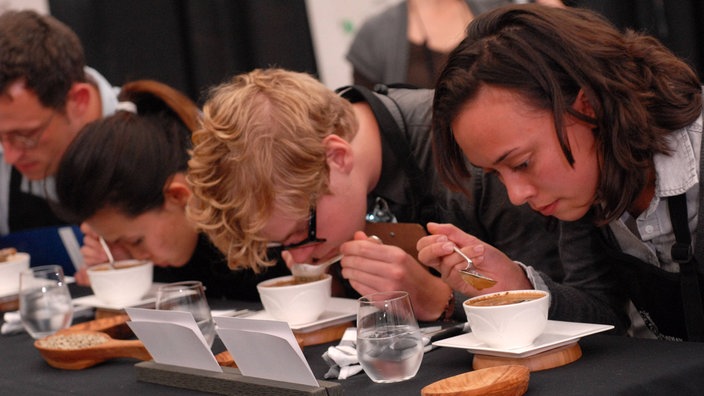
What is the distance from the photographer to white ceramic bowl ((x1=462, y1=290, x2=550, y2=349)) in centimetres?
134

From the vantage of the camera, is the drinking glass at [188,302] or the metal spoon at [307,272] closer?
the drinking glass at [188,302]

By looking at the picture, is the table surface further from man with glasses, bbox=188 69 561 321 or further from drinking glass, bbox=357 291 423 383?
man with glasses, bbox=188 69 561 321

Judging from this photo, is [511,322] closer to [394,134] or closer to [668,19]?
[394,134]

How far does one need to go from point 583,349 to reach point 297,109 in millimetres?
757

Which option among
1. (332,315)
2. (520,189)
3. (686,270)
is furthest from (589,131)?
(332,315)

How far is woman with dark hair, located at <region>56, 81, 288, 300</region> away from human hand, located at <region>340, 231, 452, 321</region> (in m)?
0.59

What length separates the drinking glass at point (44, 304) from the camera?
1.96 meters

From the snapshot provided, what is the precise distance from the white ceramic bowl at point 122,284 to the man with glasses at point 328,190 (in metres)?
0.35

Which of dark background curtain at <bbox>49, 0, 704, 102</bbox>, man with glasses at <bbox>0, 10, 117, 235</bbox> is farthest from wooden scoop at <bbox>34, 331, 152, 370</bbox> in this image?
dark background curtain at <bbox>49, 0, 704, 102</bbox>

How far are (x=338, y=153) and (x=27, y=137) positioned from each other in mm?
1378

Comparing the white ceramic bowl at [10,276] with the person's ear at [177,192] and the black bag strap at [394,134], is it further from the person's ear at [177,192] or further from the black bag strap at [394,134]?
the black bag strap at [394,134]

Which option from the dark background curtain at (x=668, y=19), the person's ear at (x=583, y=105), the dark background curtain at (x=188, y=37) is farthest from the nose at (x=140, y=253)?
the dark background curtain at (x=188, y=37)

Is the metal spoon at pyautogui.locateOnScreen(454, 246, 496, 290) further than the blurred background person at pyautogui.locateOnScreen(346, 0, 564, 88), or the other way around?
the blurred background person at pyautogui.locateOnScreen(346, 0, 564, 88)

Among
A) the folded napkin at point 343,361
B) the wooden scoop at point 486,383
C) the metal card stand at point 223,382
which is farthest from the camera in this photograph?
the folded napkin at point 343,361
